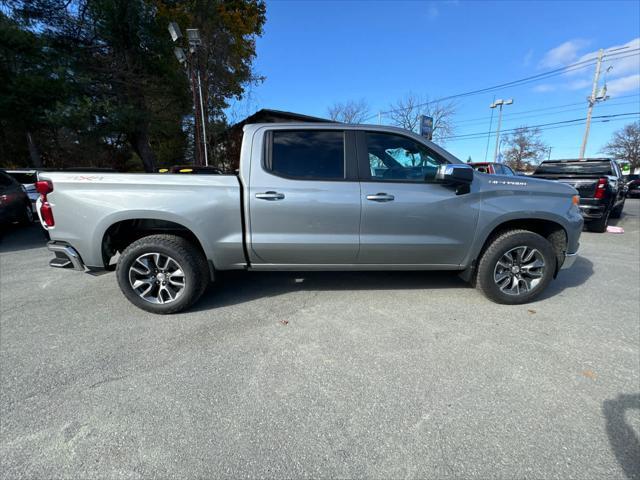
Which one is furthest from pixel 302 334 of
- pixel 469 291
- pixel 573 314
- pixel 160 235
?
pixel 573 314

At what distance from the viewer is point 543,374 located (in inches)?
82.7

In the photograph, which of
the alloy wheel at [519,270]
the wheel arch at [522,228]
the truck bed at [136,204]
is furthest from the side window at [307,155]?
the alloy wheel at [519,270]

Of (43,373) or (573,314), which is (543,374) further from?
(43,373)

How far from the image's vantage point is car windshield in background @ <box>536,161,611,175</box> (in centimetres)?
709

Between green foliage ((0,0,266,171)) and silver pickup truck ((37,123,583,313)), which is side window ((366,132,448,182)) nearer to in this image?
silver pickup truck ((37,123,583,313))

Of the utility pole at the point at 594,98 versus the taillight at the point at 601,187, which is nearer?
the taillight at the point at 601,187

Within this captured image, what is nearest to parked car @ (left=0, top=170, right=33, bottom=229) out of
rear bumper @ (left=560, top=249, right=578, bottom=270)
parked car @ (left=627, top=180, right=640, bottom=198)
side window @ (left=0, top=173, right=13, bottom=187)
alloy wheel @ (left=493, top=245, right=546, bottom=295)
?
side window @ (left=0, top=173, right=13, bottom=187)

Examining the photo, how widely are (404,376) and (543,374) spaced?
3.42 ft

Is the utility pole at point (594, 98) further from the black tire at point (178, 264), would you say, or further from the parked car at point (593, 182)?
the black tire at point (178, 264)

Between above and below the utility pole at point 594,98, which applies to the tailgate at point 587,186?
below

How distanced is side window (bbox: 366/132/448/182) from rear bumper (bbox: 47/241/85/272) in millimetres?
3101

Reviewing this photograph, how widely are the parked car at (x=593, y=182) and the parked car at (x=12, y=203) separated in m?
12.3

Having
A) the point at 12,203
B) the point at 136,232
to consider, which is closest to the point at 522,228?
the point at 136,232

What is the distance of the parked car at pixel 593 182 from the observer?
6469mm
